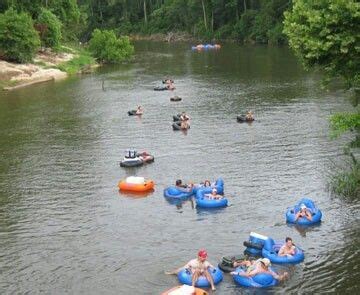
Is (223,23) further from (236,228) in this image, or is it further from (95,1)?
(236,228)

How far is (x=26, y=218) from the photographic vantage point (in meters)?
28.0

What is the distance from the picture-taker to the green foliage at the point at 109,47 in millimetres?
85806

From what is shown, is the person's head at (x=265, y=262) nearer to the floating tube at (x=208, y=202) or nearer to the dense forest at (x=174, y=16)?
the floating tube at (x=208, y=202)

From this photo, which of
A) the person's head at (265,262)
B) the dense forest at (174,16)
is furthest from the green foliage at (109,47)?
the person's head at (265,262)

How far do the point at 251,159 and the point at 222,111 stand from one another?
14.8 metres

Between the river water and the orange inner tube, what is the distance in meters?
0.45

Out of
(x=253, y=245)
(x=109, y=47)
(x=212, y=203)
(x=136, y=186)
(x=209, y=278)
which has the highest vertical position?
(x=109, y=47)

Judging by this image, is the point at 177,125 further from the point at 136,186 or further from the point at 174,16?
the point at 174,16

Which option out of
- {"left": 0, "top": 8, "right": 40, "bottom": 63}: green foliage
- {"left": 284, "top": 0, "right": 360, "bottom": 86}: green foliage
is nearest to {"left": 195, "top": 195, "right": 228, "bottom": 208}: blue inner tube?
{"left": 284, "top": 0, "right": 360, "bottom": 86}: green foliage

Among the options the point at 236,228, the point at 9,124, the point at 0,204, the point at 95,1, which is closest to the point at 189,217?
the point at 236,228

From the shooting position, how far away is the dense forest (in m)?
95.8

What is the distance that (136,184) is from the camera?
31062 millimetres

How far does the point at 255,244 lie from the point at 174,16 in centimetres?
12274

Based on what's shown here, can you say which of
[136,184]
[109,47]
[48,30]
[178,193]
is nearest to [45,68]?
[48,30]
